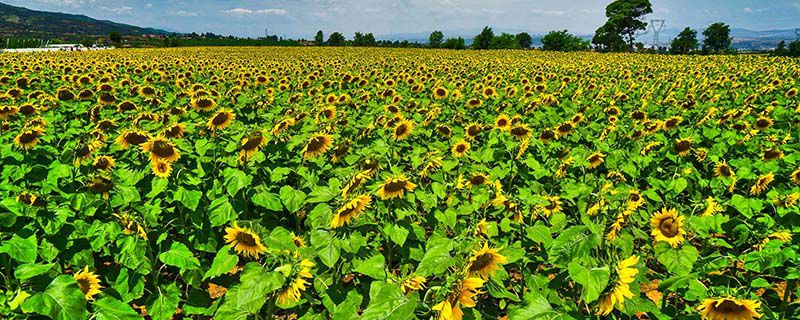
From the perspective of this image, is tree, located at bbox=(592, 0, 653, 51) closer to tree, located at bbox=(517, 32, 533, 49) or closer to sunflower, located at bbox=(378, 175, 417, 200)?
tree, located at bbox=(517, 32, 533, 49)

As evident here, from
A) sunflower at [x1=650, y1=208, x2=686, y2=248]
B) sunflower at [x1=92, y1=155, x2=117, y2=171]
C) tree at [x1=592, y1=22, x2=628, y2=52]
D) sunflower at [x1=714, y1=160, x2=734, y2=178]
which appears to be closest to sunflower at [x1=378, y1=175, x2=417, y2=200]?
sunflower at [x1=650, y1=208, x2=686, y2=248]

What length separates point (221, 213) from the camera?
3.17 meters

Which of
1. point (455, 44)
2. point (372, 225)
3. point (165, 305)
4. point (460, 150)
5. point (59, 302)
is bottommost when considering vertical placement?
point (165, 305)

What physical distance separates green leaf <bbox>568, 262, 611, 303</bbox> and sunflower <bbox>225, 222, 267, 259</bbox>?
1620mm

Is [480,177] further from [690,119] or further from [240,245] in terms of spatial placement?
[690,119]

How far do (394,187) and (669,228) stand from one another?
5.85 feet

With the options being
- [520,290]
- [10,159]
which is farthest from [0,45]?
[520,290]

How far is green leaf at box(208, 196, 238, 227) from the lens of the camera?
312cm

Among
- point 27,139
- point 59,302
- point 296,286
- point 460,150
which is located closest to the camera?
point 59,302

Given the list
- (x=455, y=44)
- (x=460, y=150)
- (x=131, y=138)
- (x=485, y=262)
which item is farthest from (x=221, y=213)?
(x=455, y=44)

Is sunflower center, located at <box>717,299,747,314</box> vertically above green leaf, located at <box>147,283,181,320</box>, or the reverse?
sunflower center, located at <box>717,299,747,314</box>

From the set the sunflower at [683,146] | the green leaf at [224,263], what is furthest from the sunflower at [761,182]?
the green leaf at [224,263]

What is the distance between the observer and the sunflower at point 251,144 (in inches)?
146

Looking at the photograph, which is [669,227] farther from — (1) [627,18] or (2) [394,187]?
(1) [627,18]
